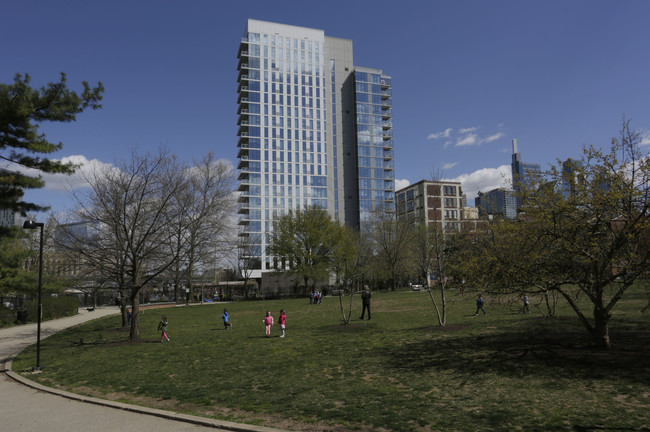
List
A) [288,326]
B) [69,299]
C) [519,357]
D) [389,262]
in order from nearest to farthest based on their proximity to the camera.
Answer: [519,357] < [288,326] < [69,299] < [389,262]

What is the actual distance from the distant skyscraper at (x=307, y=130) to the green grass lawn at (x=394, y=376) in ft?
237

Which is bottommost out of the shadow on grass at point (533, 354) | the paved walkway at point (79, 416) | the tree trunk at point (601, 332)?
the paved walkway at point (79, 416)

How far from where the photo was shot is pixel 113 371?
12781mm

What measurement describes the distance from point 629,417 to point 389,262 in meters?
52.7

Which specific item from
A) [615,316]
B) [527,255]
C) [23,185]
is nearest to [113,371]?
[23,185]

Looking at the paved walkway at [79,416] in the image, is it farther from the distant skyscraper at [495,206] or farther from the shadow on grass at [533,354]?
the distant skyscraper at [495,206]

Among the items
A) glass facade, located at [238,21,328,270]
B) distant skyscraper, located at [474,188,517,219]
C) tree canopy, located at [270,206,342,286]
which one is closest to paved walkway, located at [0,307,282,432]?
distant skyscraper, located at [474,188,517,219]

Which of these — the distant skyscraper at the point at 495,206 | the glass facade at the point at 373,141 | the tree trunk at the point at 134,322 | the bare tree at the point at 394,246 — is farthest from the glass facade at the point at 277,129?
the tree trunk at the point at 134,322

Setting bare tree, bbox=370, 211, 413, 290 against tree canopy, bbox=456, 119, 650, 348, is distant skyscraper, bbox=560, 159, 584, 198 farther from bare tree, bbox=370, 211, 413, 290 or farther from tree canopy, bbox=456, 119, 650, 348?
bare tree, bbox=370, 211, 413, 290

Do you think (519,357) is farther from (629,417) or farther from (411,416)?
(411,416)

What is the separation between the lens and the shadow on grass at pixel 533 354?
9719mm

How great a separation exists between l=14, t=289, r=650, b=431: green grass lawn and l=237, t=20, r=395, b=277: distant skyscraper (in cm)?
7236

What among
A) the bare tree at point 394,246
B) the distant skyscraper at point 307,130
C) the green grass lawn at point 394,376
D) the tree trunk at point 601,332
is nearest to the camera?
the green grass lawn at point 394,376

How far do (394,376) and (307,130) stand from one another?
95904 millimetres
